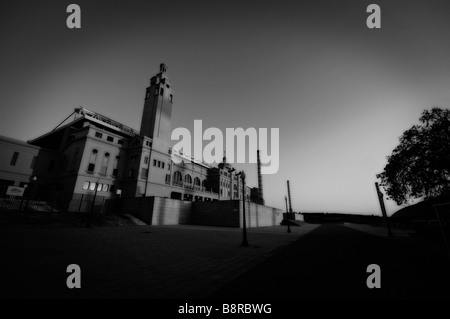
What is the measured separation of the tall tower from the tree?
124 feet

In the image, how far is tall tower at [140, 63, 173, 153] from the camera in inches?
1586

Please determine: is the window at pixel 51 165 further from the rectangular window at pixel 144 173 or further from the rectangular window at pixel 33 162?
the rectangular window at pixel 144 173

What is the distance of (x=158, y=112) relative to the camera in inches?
1631

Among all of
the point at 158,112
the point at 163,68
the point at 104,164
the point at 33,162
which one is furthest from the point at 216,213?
the point at 163,68

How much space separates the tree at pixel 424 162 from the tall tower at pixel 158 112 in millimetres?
37807

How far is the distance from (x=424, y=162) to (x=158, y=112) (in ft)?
139

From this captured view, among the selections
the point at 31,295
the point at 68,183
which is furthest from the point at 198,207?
the point at 31,295

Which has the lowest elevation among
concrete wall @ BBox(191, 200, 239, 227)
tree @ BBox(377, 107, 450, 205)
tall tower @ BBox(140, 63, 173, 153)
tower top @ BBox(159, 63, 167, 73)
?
concrete wall @ BBox(191, 200, 239, 227)

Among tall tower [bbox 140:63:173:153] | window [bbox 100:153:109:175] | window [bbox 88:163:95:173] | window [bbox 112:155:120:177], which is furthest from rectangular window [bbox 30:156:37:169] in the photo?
tall tower [bbox 140:63:173:153]

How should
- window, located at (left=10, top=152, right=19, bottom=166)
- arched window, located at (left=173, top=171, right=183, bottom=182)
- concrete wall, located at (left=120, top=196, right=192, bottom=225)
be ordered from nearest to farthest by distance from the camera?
concrete wall, located at (left=120, top=196, right=192, bottom=225) < window, located at (left=10, top=152, right=19, bottom=166) < arched window, located at (left=173, top=171, right=183, bottom=182)

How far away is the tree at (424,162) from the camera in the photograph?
56.4 ft

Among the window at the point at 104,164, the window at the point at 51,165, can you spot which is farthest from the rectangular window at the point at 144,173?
the window at the point at 51,165

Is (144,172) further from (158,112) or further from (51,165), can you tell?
(51,165)

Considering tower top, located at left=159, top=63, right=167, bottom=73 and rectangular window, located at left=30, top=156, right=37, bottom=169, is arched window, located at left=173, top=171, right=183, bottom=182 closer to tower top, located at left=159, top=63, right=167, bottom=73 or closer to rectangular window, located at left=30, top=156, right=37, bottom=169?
rectangular window, located at left=30, top=156, right=37, bottom=169
